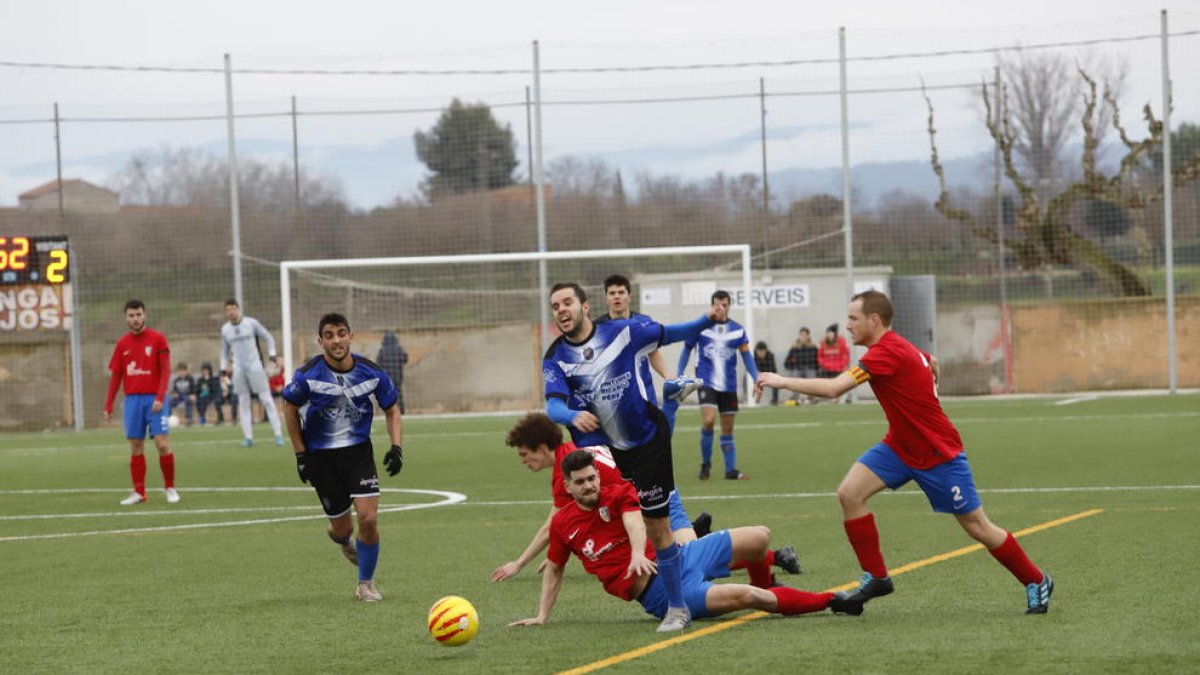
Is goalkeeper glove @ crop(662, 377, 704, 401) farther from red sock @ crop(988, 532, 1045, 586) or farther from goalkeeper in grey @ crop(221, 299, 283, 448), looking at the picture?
goalkeeper in grey @ crop(221, 299, 283, 448)

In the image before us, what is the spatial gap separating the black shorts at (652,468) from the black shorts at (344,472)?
2.34 m

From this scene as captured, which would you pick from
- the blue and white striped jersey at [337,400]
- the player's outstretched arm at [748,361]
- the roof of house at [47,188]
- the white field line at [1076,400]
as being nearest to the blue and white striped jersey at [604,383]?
the blue and white striped jersey at [337,400]

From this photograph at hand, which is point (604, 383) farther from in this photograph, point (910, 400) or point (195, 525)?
point (195, 525)

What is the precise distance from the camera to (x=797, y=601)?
926 cm

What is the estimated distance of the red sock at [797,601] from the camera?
9227 millimetres

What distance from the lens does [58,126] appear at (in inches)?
1515

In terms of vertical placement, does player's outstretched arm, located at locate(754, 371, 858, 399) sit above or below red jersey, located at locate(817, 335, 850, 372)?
above

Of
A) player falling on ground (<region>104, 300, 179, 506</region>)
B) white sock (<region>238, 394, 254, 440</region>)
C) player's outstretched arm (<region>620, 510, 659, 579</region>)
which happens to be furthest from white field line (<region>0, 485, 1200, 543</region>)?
white sock (<region>238, 394, 254, 440</region>)

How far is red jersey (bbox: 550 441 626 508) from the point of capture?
908cm

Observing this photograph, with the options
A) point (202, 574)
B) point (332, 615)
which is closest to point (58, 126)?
point (202, 574)

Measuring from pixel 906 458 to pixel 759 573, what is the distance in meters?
1.19

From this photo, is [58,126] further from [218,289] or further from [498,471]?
[498,471]

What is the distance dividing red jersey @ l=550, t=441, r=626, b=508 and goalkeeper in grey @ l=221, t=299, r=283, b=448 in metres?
17.1

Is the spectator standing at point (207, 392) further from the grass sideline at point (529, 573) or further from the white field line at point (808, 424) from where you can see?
the grass sideline at point (529, 573)
